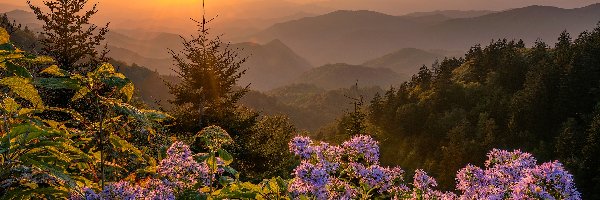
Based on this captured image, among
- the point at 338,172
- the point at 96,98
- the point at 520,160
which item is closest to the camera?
the point at 96,98

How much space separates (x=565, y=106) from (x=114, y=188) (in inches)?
→ 4690

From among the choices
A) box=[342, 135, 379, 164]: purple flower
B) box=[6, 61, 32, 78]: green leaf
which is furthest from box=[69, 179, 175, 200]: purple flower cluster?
box=[342, 135, 379, 164]: purple flower

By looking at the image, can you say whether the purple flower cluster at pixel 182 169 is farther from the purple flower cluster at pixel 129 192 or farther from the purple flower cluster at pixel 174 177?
the purple flower cluster at pixel 129 192

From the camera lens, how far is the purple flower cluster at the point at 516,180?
3838 millimetres

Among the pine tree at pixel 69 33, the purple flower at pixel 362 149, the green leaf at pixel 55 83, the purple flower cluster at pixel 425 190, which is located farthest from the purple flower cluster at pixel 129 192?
the pine tree at pixel 69 33

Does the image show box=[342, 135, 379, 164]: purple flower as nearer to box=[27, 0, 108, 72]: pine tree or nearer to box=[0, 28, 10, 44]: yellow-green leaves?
box=[0, 28, 10, 44]: yellow-green leaves

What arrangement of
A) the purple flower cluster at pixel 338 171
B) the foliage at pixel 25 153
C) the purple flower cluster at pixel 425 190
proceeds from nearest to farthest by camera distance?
the foliage at pixel 25 153
the purple flower cluster at pixel 338 171
the purple flower cluster at pixel 425 190

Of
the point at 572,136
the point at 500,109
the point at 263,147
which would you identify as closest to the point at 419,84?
the point at 500,109

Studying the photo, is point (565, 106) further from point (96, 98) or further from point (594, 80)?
point (96, 98)

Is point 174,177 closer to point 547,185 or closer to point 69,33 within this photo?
point 547,185

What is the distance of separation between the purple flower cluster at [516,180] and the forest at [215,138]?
0.01 meters

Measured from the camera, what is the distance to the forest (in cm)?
324

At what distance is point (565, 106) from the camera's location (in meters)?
103

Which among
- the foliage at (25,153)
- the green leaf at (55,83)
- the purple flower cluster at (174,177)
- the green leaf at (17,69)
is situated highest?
the green leaf at (17,69)
